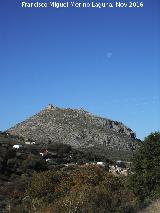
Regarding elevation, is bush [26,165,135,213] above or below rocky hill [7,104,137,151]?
below

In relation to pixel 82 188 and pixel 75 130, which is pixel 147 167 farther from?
pixel 75 130

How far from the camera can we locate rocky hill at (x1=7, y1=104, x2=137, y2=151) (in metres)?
115

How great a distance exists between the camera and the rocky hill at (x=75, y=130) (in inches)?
4528

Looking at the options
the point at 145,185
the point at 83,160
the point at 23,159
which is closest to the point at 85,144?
the point at 83,160

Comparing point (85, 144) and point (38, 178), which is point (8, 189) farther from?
point (85, 144)

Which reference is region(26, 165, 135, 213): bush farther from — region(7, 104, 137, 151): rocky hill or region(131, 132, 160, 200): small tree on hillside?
region(7, 104, 137, 151): rocky hill

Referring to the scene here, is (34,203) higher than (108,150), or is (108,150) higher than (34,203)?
(108,150)

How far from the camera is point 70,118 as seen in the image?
406 ft

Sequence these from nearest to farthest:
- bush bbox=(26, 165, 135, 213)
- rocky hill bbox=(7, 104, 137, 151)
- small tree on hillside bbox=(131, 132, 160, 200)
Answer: bush bbox=(26, 165, 135, 213) < small tree on hillside bbox=(131, 132, 160, 200) < rocky hill bbox=(7, 104, 137, 151)

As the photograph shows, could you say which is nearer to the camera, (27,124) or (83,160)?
(83,160)

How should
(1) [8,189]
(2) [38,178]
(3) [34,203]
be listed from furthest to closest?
1. (1) [8,189]
2. (2) [38,178]
3. (3) [34,203]

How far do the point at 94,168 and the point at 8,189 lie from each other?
906cm

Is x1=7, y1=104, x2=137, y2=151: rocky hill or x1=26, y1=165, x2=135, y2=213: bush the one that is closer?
x1=26, y1=165, x2=135, y2=213: bush

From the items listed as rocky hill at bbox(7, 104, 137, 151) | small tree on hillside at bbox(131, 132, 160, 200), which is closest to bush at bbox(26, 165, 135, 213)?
small tree on hillside at bbox(131, 132, 160, 200)
